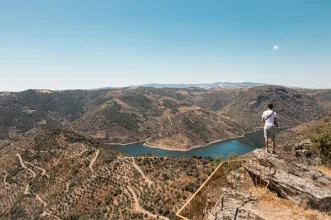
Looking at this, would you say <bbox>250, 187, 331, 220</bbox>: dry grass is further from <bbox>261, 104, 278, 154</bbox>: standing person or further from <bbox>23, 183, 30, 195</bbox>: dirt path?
<bbox>23, 183, 30, 195</bbox>: dirt path

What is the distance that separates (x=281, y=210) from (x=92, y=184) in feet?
199

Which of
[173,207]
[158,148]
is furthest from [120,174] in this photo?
[158,148]

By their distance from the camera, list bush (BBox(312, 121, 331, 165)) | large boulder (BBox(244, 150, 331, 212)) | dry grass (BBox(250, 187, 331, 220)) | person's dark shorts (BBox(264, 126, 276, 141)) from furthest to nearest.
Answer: bush (BBox(312, 121, 331, 165))
person's dark shorts (BBox(264, 126, 276, 141))
large boulder (BBox(244, 150, 331, 212))
dry grass (BBox(250, 187, 331, 220))

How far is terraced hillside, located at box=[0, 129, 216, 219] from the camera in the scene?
52.3 m

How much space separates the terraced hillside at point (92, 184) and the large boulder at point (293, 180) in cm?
3518

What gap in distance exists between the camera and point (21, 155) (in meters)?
94.6

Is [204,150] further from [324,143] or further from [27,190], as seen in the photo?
[324,143]

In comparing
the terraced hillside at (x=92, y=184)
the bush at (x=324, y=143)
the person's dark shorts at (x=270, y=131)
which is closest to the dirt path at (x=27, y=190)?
the terraced hillside at (x=92, y=184)

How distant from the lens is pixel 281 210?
11.4 metres

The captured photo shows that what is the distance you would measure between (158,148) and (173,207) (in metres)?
135

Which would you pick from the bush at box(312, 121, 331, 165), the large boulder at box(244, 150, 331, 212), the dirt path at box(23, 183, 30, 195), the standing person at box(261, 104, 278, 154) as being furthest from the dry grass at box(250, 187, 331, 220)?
the dirt path at box(23, 183, 30, 195)

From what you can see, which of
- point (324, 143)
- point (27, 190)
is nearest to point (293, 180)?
point (324, 143)

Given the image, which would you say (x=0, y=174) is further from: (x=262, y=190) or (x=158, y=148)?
(x=158, y=148)

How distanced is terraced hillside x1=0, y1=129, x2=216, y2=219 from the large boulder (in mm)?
35178
